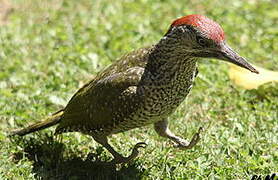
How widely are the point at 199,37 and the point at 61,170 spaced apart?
1943mm

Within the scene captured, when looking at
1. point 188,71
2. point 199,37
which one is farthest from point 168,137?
point 199,37

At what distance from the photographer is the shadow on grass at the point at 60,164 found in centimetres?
596

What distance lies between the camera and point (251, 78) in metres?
Result: 7.48

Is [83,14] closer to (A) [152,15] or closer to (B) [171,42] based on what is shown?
(A) [152,15]

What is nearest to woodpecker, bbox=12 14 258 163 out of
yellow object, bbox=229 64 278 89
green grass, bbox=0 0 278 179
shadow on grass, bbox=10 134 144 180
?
shadow on grass, bbox=10 134 144 180

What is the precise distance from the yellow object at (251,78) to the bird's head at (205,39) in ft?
7.39

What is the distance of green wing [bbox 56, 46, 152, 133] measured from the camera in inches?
215

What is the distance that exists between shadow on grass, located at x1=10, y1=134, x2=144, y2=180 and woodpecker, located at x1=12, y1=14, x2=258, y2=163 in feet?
0.75

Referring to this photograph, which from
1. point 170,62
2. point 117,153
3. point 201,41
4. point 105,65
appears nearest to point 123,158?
point 117,153

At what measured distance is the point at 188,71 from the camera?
213 inches

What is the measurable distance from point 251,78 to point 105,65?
179 cm

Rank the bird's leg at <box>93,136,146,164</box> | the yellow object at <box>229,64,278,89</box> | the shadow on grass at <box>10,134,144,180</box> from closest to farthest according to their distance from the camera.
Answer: the bird's leg at <box>93,136,146,164</box>, the shadow on grass at <box>10,134,144,180</box>, the yellow object at <box>229,64,278,89</box>

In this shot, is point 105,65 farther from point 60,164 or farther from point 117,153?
point 117,153

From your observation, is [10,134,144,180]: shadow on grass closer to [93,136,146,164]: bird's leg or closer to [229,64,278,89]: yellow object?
[93,136,146,164]: bird's leg
